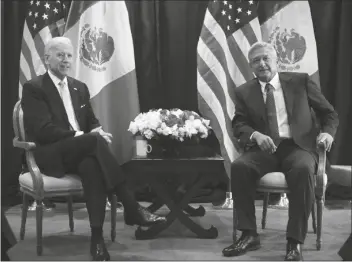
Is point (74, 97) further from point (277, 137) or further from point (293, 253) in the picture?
point (293, 253)

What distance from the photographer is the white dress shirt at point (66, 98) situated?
10.7 feet

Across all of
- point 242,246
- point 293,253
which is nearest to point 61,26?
point 242,246

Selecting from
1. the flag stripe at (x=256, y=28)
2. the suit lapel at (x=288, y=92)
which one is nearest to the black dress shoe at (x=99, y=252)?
the suit lapel at (x=288, y=92)

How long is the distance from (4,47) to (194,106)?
2.08m

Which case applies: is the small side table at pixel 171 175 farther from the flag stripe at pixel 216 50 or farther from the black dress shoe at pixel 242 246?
the flag stripe at pixel 216 50

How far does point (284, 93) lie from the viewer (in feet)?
10.6

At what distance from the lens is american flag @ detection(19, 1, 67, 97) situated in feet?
14.8

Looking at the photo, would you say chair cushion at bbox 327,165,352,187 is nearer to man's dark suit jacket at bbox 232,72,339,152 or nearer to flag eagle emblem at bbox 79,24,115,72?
man's dark suit jacket at bbox 232,72,339,152

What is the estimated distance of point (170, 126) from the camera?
11.0ft

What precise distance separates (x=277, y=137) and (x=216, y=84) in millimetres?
1185

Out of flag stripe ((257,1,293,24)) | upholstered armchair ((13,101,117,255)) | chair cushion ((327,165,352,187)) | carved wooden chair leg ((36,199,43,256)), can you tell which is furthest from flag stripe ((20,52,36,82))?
chair cushion ((327,165,352,187))

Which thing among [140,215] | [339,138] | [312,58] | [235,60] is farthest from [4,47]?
[339,138]

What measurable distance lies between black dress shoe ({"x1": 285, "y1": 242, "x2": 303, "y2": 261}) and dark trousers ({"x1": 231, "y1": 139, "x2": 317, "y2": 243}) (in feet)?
0.25

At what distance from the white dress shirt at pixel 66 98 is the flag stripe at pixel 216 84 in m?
1.40
